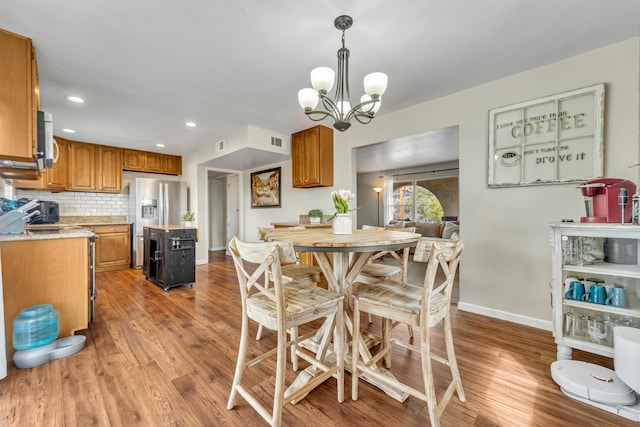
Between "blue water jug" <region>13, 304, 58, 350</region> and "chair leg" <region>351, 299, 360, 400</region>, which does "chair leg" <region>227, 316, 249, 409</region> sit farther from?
"blue water jug" <region>13, 304, 58, 350</region>

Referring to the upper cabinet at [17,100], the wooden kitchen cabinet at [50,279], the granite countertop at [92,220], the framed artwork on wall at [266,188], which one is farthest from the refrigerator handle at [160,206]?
the upper cabinet at [17,100]

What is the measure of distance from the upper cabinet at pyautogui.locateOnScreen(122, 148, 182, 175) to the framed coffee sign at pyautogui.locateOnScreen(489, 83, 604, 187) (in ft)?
19.7

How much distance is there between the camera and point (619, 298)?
1.64 metres

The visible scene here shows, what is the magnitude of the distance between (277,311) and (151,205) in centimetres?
495

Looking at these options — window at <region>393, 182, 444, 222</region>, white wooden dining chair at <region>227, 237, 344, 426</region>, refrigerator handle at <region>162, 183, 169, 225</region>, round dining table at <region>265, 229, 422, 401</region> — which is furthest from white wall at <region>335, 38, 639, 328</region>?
window at <region>393, 182, 444, 222</region>

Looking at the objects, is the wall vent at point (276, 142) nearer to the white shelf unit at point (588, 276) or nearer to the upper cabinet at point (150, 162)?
the upper cabinet at point (150, 162)

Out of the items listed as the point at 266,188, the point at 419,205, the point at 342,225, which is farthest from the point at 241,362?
the point at 419,205

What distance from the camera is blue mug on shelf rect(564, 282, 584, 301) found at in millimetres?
1774

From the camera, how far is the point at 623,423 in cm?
132

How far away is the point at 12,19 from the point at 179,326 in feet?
8.49

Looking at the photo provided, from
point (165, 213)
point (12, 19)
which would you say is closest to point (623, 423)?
point (12, 19)

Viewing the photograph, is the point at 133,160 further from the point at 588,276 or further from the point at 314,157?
the point at 588,276

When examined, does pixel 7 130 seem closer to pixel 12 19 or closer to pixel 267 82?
pixel 12 19

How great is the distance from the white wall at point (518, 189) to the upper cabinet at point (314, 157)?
1204 millimetres
